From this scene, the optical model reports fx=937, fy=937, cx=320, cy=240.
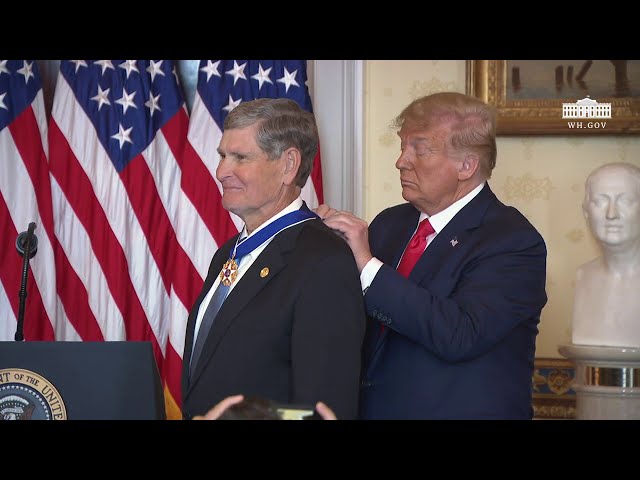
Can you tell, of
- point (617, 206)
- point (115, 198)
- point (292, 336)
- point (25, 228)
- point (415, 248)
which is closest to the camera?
point (292, 336)

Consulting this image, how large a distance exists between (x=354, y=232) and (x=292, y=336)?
0.43 meters

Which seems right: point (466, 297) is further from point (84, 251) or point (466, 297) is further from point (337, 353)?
point (84, 251)

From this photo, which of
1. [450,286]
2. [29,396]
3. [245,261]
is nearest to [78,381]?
[29,396]

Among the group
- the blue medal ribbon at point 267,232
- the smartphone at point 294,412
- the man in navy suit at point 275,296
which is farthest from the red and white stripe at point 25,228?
the smartphone at point 294,412

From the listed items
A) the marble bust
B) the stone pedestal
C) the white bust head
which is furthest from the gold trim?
the white bust head

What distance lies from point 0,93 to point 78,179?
0.59 metres

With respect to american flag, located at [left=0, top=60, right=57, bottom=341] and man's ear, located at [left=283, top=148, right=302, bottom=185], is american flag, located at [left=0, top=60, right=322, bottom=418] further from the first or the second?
man's ear, located at [left=283, top=148, right=302, bottom=185]

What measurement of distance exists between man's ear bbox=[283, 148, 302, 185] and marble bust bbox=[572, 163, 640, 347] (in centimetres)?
176

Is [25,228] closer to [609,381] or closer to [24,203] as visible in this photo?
[24,203]

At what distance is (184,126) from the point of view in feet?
16.3

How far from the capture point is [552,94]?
188 inches

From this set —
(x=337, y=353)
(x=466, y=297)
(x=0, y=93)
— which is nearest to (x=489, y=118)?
(x=466, y=297)

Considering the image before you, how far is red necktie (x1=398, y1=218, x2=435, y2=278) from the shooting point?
9.63 ft

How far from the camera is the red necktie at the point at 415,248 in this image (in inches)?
116
